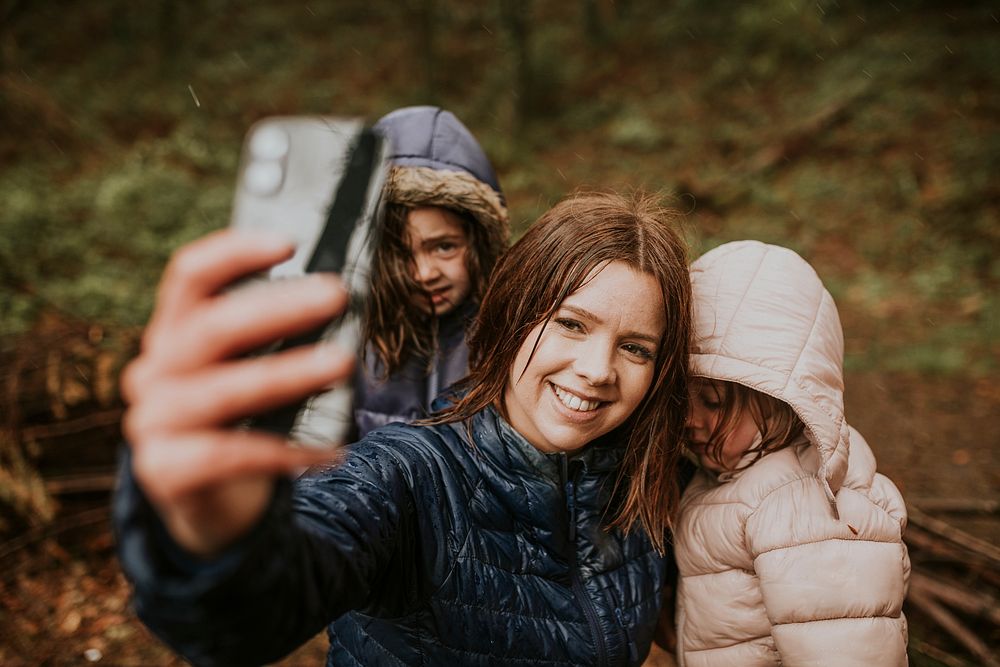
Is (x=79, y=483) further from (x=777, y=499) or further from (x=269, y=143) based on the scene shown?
(x=777, y=499)

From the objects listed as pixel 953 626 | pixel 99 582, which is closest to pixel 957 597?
pixel 953 626

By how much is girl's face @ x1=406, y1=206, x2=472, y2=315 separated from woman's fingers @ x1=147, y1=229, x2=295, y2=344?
6.34ft

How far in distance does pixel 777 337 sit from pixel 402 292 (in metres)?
1.46

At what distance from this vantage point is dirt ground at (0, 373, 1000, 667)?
328cm

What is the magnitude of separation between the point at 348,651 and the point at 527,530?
61cm

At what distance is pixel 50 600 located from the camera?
11.4 feet

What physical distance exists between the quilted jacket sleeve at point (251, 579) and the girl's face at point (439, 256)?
5.08 feet

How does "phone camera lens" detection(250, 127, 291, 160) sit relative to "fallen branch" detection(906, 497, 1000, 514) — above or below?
above

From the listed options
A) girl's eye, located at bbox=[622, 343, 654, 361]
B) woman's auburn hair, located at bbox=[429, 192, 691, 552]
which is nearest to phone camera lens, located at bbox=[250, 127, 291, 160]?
woman's auburn hair, located at bbox=[429, 192, 691, 552]

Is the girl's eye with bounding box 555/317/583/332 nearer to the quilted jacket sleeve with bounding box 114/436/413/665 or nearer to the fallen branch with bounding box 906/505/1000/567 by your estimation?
the quilted jacket sleeve with bounding box 114/436/413/665

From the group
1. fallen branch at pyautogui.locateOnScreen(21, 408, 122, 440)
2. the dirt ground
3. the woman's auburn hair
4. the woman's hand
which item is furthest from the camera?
fallen branch at pyautogui.locateOnScreen(21, 408, 122, 440)

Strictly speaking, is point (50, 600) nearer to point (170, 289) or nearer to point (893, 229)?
point (170, 289)

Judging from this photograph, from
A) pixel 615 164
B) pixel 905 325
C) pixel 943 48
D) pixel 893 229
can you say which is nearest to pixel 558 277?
pixel 905 325

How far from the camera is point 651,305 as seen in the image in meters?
1.67
